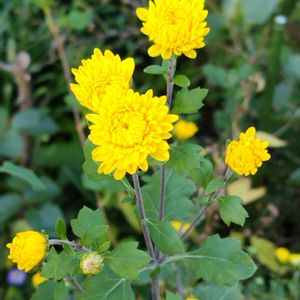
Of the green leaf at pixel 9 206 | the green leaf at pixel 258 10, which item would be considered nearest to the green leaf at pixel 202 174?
the green leaf at pixel 9 206

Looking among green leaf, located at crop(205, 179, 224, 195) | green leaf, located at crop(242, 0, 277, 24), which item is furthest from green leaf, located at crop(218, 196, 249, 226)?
green leaf, located at crop(242, 0, 277, 24)

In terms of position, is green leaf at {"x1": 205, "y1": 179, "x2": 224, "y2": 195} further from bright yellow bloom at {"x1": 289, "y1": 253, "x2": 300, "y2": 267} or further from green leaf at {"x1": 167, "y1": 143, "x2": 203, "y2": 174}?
bright yellow bloom at {"x1": 289, "y1": 253, "x2": 300, "y2": 267}

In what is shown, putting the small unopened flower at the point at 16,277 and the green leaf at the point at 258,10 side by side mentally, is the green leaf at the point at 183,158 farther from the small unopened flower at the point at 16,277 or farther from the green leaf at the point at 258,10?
the green leaf at the point at 258,10

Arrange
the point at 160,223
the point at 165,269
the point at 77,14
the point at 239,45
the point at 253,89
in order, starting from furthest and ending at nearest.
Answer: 1. the point at 239,45
2. the point at 77,14
3. the point at 253,89
4. the point at 165,269
5. the point at 160,223

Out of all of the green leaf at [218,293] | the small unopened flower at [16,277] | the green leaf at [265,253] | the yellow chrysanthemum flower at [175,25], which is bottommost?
the small unopened flower at [16,277]

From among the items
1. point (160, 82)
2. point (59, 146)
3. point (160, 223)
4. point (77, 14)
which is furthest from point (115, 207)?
point (160, 223)

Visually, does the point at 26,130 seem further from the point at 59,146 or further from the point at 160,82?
the point at 160,82

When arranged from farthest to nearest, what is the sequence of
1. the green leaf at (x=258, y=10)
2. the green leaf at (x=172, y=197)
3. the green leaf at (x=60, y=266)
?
the green leaf at (x=258, y=10) < the green leaf at (x=172, y=197) < the green leaf at (x=60, y=266)
